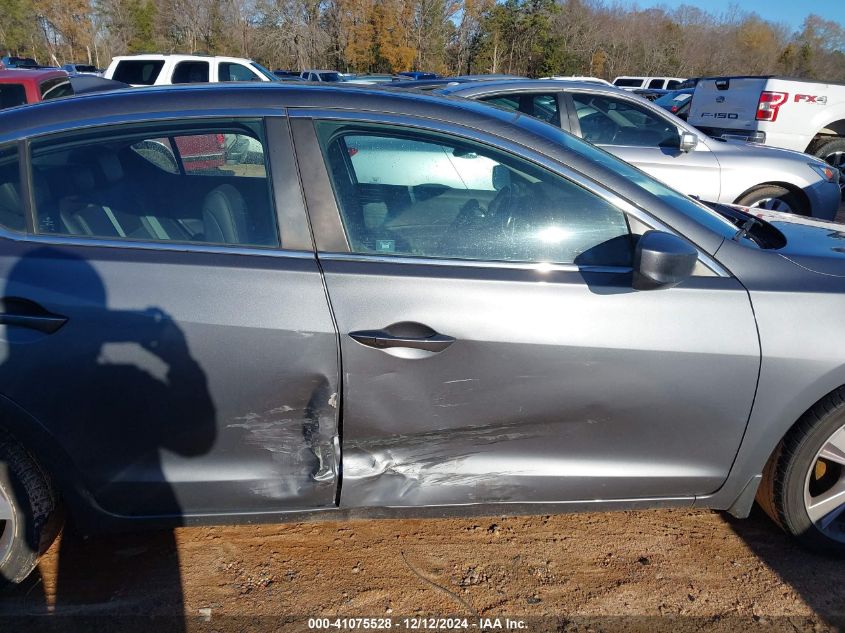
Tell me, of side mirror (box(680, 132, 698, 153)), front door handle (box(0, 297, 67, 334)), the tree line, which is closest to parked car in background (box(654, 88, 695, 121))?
side mirror (box(680, 132, 698, 153))

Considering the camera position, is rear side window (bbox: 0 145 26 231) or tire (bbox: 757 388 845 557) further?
tire (bbox: 757 388 845 557)

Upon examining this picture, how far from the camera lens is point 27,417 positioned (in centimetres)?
209

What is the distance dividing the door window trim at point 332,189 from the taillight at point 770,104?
27.7 feet

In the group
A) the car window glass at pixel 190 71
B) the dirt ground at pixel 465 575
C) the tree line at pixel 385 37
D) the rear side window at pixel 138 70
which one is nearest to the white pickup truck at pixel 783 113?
the dirt ground at pixel 465 575

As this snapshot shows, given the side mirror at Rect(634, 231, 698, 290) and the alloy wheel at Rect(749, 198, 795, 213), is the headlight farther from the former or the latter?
the side mirror at Rect(634, 231, 698, 290)

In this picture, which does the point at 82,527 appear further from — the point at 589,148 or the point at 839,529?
the point at 839,529

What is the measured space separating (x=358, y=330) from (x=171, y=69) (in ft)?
37.6

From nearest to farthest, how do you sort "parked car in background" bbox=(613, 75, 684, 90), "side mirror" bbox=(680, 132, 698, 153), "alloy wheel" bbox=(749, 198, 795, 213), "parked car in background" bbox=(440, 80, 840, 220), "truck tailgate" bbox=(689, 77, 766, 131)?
"side mirror" bbox=(680, 132, 698, 153) → "parked car in background" bbox=(440, 80, 840, 220) → "alloy wheel" bbox=(749, 198, 795, 213) → "truck tailgate" bbox=(689, 77, 766, 131) → "parked car in background" bbox=(613, 75, 684, 90)

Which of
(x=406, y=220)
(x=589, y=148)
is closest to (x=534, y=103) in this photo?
(x=589, y=148)

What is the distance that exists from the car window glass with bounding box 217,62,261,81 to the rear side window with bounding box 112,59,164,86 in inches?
41.5

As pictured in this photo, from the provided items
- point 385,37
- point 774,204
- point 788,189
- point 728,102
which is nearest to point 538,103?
point 774,204

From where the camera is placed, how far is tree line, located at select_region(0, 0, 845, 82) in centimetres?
4194

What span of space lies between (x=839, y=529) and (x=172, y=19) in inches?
1899

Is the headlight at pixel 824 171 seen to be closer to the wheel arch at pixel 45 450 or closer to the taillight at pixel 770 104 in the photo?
the taillight at pixel 770 104
